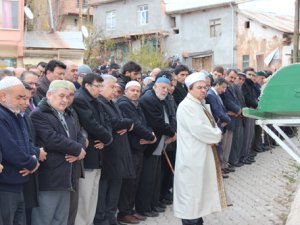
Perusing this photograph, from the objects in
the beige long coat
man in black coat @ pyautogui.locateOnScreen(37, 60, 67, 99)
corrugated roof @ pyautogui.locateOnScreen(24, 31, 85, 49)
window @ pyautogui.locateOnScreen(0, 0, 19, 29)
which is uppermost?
window @ pyautogui.locateOnScreen(0, 0, 19, 29)

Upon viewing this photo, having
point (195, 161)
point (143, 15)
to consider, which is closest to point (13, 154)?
point (195, 161)

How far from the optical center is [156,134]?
7312 mm

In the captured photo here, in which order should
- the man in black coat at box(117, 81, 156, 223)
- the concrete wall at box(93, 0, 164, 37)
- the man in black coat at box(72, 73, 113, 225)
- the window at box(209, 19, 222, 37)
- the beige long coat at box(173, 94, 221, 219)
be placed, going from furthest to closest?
the concrete wall at box(93, 0, 164, 37)
the window at box(209, 19, 222, 37)
the man in black coat at box(117, 81, 156, 223)
the beige long coat at box(173, 94, 221, 219)
the man in black coat at box(72, 73, 113, 225)

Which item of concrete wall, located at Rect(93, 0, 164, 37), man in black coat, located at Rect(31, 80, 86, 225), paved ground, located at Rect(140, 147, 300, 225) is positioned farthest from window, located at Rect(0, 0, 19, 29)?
man in black coat, located at Rect(31, 80, 86, 225)

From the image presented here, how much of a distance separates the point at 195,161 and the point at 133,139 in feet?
3.74

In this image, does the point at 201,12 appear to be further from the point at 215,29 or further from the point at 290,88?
the point at 290,88

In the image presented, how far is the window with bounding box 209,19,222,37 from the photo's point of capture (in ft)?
110

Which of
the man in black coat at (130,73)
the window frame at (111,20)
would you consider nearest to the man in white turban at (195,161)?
the man in black coat at (130,73)

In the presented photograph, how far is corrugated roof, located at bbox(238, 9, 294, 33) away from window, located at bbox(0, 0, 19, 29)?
564 inches

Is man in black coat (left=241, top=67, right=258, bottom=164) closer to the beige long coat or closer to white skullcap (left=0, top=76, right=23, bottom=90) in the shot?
the beige long coat

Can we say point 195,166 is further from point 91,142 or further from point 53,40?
point 53,40

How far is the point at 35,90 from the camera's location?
6227 mm

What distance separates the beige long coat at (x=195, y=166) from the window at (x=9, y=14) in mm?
19229

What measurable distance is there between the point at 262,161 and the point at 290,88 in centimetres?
738
